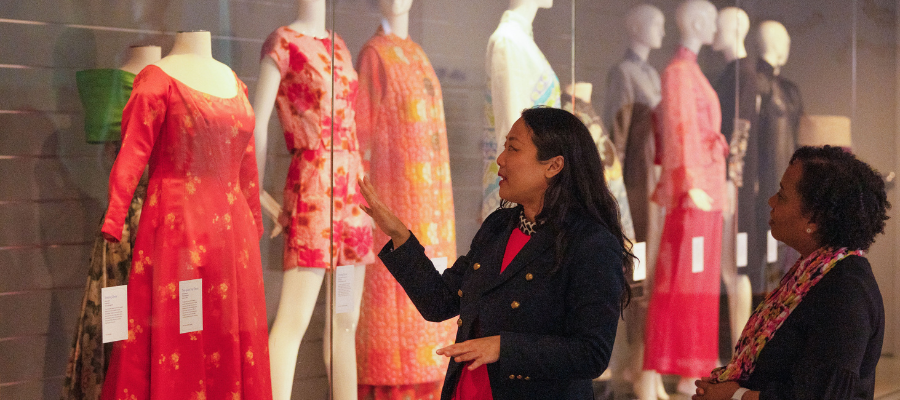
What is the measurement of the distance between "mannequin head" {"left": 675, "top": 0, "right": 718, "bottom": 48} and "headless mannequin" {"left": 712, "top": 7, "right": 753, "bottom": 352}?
0.08m

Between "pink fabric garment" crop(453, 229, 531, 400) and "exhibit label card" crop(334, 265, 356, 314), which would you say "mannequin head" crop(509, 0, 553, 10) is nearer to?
"exhibit label card" crop(334, 265, 356, 314)

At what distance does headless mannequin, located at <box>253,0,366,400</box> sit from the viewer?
2529 millimetres

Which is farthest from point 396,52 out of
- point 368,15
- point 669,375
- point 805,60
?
point 805,60

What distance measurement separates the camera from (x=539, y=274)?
1723 mm

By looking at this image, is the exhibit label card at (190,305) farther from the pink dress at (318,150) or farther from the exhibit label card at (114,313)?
the pink dress at (318,150)

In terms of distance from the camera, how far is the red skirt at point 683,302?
152 inches

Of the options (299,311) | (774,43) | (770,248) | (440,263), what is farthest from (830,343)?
(774,43)

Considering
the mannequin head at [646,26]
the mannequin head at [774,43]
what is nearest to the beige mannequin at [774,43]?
the mannequin head at [774,43]

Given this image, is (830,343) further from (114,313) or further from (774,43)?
(774,43)

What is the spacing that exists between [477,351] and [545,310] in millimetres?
181

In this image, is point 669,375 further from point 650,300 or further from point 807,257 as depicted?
point 807,257

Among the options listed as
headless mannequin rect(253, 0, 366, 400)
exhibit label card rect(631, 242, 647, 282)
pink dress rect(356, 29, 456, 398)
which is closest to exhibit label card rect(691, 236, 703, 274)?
exhibit label card rect(631, 242, 647, 282)

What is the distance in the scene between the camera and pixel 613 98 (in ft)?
12.0

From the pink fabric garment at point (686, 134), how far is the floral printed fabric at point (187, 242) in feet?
6.74
